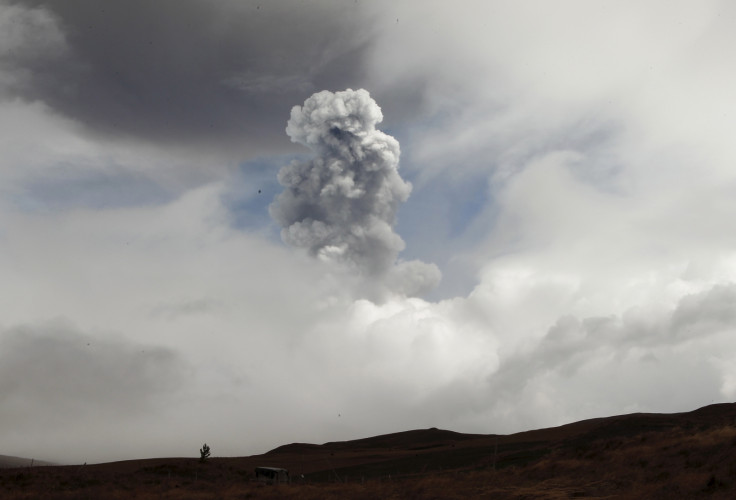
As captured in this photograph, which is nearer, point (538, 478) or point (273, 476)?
point (538, 478)

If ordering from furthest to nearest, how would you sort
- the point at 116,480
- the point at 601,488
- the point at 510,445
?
the point at 510,445 < the point at 116,480 < the point at 601,488

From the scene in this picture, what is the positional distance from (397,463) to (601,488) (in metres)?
39.1

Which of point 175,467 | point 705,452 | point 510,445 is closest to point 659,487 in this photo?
point 705,452

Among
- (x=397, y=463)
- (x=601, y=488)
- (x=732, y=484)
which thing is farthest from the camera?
(x=397, y=463)

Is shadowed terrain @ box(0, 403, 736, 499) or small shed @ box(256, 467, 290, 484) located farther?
small shed @ box(256, 467, 290, 484)

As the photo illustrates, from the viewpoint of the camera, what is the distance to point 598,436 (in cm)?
5559

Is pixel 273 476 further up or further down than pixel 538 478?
further up

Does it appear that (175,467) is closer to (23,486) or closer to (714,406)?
(23,486)

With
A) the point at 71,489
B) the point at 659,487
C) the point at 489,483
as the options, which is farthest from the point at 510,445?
the point at 71,489

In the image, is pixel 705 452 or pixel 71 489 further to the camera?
pixel 71 489

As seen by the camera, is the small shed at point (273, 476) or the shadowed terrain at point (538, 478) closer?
the shadowed terrain at point (538, 478)

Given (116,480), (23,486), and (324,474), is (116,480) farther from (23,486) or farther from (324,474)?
(324,474)

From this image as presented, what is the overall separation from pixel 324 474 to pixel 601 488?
37.6m

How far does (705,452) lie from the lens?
31500 mm
